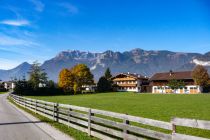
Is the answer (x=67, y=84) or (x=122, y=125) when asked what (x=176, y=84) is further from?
(x=122, y=125)

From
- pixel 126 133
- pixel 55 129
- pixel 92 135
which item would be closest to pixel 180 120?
pixel 126 133

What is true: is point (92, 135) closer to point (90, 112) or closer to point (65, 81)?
point (90, 112)

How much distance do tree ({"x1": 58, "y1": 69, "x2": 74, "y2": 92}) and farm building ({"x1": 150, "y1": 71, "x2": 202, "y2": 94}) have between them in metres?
30.0

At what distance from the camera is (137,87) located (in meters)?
133

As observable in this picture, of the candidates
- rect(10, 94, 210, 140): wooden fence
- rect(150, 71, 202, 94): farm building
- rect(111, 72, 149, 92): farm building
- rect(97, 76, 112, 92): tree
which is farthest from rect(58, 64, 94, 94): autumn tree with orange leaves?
rect(10, 94, 210, 140): wooden fence

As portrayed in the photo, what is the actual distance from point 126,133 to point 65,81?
9707 centimetres

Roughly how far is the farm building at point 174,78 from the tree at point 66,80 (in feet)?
98.4

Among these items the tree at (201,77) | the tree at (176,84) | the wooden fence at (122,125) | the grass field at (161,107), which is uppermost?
the tree at (201,77)

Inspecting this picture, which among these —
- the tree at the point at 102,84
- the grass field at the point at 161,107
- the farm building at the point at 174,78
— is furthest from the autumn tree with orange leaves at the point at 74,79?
the grass field at the point at 161,107

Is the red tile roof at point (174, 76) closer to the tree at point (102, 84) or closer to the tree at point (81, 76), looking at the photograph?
the tree at point (102, 84)

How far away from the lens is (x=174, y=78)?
11275 centimetres

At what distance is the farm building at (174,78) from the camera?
4187 inches

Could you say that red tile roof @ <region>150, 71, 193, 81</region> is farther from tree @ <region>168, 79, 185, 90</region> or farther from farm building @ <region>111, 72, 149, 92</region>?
farm building @ <region>111, 72, 149, 92</region>

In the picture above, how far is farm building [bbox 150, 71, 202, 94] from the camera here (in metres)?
106
